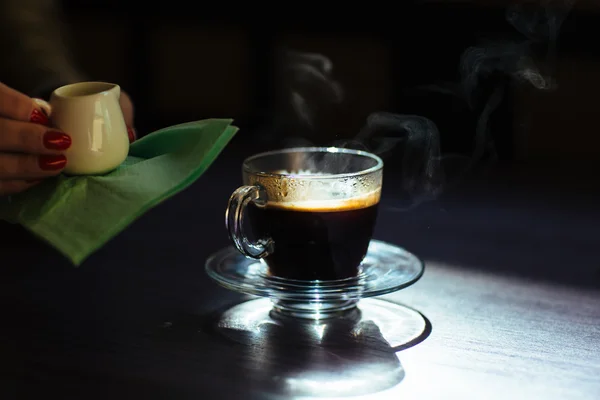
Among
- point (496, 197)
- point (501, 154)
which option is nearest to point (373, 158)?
point (496, 197)

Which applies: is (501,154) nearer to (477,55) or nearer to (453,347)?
(477,55)

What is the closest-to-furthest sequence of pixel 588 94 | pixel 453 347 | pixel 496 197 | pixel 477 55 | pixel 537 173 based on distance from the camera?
pixel 453 347, pixel 477 55, pixel 496 197, pixel 537 173, pixel 588 94

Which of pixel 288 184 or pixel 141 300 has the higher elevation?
pixel 288 184

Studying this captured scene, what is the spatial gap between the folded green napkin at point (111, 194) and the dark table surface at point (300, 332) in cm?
12

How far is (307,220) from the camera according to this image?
0.93 m

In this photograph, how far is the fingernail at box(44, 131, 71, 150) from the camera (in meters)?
0.87

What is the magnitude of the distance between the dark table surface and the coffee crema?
79 mm

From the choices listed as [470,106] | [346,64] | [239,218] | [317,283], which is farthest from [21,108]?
[346,64]

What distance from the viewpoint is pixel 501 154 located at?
175cm

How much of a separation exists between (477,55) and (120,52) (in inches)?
104

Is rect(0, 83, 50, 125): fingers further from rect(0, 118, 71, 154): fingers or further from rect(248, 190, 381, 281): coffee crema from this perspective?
rect(248, 190, 381, 281): coffee crema

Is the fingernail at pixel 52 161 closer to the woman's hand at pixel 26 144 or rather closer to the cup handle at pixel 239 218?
the woman's hand at pixel 26 144

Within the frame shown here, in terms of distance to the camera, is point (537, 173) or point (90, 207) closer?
point (90, 207)

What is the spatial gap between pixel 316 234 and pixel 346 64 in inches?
85.1
